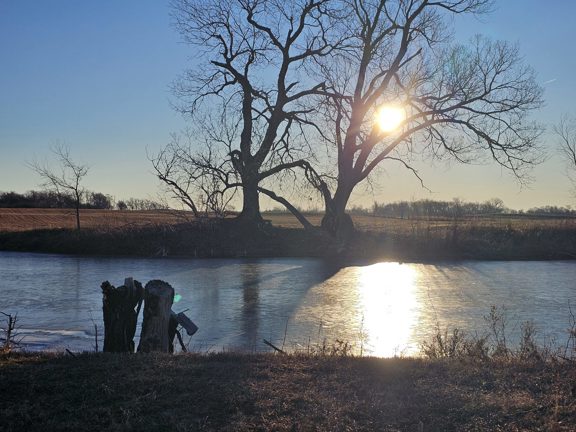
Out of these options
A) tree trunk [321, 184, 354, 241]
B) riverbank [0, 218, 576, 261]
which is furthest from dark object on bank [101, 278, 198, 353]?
tree trunk [321, 184, 354, 241]

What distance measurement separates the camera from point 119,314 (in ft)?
21.9

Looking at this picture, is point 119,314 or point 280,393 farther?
point 119,314

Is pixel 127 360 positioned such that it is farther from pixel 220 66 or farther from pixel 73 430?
pixel 220 66

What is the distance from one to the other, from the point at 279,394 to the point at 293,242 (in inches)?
850

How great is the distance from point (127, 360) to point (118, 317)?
4.11 feet

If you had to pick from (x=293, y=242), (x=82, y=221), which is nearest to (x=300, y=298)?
(x=293, y=242)

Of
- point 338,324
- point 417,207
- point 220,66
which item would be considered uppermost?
point 220,66

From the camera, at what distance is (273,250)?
25391 mm

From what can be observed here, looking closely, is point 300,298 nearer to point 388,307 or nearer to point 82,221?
point 388,307

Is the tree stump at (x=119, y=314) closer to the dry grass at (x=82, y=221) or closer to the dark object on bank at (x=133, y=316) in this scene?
the dark object on bank at (x=133, y=316)

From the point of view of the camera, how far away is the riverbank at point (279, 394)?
13.2 ft

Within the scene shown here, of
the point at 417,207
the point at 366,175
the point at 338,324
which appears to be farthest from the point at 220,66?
the point at 338,324

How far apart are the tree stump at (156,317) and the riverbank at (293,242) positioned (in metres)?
17.5

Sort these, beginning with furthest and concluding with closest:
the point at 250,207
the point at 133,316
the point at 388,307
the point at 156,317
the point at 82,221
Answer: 1. the point at 82,221
2. the point at 250,207
3. the point at 388,307
4. the point at 133,316
5. the point at 156,317
